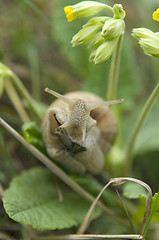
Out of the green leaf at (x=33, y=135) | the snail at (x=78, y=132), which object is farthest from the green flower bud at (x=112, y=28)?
the green leaf at (x=33, y=135)

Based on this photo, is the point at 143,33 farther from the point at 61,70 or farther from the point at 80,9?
the point at 61,70

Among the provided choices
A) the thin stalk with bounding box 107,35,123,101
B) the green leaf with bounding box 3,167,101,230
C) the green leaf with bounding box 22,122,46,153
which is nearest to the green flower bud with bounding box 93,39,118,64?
the thin stalk with bounding box 107,35,123,101

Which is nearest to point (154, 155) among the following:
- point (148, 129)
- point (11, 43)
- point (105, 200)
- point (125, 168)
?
point (148, 129)

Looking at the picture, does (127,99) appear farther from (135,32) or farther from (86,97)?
(135,32)

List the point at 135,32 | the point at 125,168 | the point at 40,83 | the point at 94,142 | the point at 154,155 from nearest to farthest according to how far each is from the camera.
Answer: the point at 135,32 < the point at 94,142 < the point at 125,168 < the point at 154,155 < the point at 40,83

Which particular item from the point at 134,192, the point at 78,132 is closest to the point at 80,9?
the point at 78,132

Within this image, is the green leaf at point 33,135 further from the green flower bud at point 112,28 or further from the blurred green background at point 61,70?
the green flower bud at point 112,28
